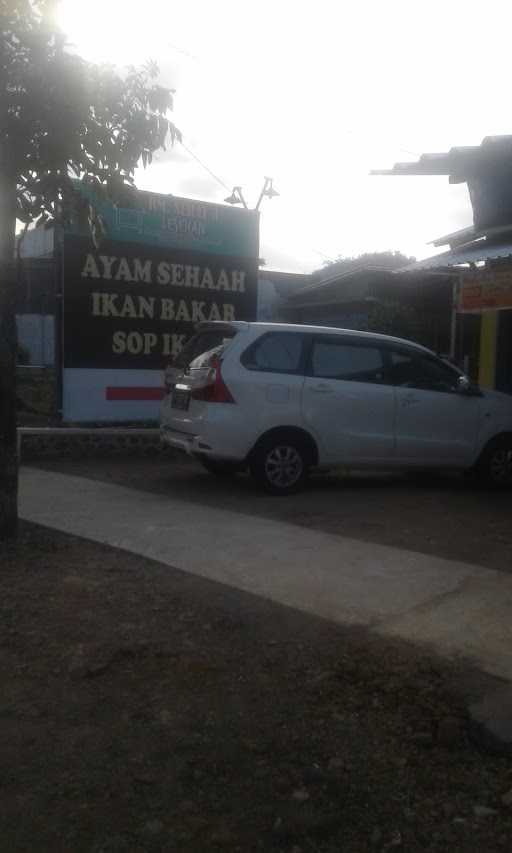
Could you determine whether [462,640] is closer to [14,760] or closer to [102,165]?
[14,760]

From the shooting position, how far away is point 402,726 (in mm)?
4094

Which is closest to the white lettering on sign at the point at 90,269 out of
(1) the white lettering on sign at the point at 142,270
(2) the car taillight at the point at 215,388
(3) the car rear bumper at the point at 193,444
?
(1) the white lettering on sign at the point at 142,270

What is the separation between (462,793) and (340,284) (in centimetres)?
2419

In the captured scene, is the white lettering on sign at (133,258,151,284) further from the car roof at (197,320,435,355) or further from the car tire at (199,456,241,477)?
the car tire at (199,456,241,477)

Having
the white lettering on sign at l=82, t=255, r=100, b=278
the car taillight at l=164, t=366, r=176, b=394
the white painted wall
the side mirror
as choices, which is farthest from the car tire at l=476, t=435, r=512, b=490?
the white lettering on sign at l=82, t=255, r=100, b=278

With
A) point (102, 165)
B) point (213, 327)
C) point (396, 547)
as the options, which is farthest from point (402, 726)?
point (213, 327)

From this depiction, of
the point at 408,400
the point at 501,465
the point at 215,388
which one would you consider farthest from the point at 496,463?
the point at 215,388

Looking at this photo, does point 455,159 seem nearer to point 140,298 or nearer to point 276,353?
point 276,353

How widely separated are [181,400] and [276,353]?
110 cm

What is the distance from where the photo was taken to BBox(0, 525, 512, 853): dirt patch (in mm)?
3340

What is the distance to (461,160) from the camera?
9.67m

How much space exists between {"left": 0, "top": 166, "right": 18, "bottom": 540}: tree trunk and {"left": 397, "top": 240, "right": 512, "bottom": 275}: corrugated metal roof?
483cm

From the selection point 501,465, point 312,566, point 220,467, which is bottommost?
point 312,566

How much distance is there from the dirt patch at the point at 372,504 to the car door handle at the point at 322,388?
3.48ft
